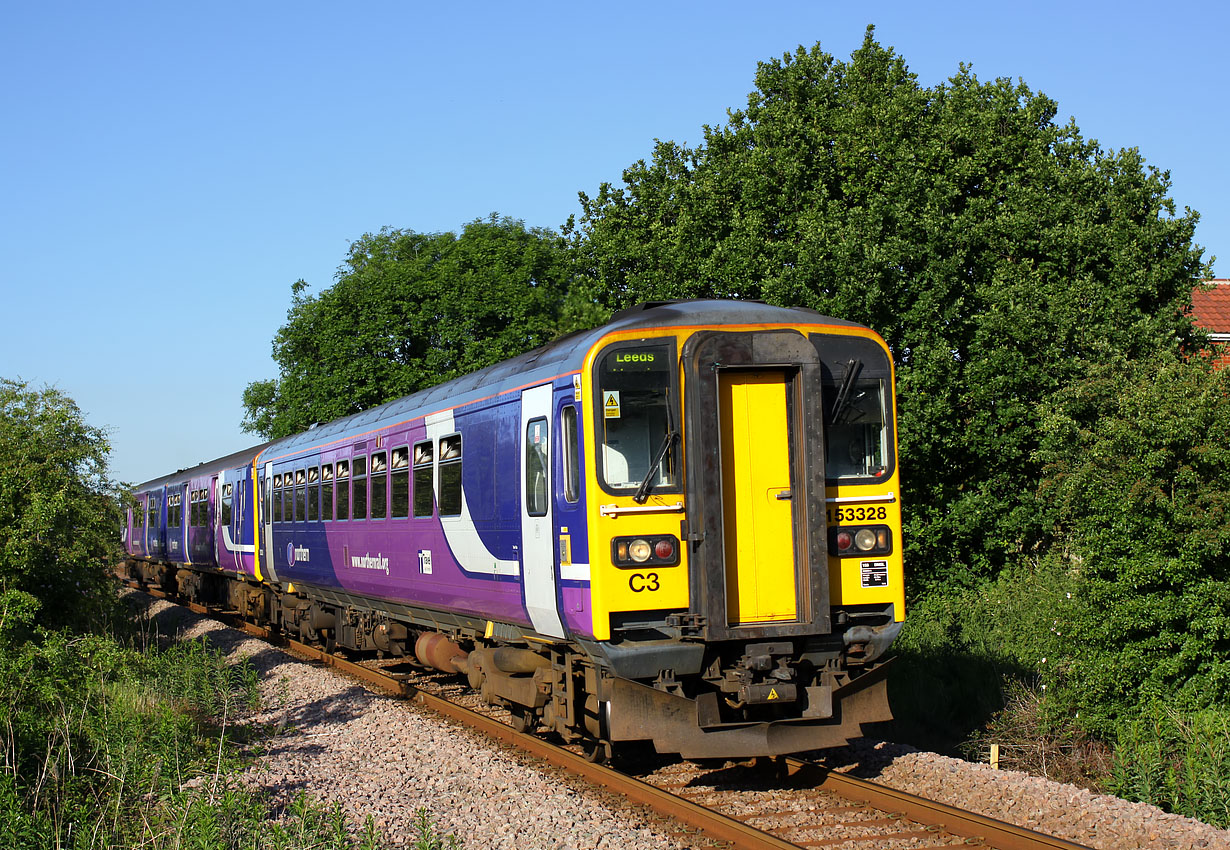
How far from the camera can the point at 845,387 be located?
25.3 feet

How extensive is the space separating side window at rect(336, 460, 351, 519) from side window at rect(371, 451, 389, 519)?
105cm

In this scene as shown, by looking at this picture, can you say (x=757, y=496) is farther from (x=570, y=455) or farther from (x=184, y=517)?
(x=184, y=517)

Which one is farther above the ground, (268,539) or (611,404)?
(611,404)

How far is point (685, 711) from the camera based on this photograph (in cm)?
738

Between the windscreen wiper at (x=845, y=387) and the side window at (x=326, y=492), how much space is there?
864 centimetres

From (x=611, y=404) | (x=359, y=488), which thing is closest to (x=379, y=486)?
(x=359, y=488)

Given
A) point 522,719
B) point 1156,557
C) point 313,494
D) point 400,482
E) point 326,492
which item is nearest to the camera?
point 522,719

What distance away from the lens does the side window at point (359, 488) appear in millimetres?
13117

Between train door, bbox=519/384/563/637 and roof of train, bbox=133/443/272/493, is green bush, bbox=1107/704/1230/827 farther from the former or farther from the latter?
roof of train, bbox=133/443/272/493

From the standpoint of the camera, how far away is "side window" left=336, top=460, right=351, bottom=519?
13.8 meters

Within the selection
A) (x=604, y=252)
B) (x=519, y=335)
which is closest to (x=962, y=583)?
(x=604, y=252)

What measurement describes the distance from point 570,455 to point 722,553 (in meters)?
1.24

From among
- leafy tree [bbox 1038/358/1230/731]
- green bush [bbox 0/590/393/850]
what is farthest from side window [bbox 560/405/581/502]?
leafy tree [bbox 1038/358/1230/731]

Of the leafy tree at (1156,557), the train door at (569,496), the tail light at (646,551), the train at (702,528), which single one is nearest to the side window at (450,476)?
the train at (702,528)
